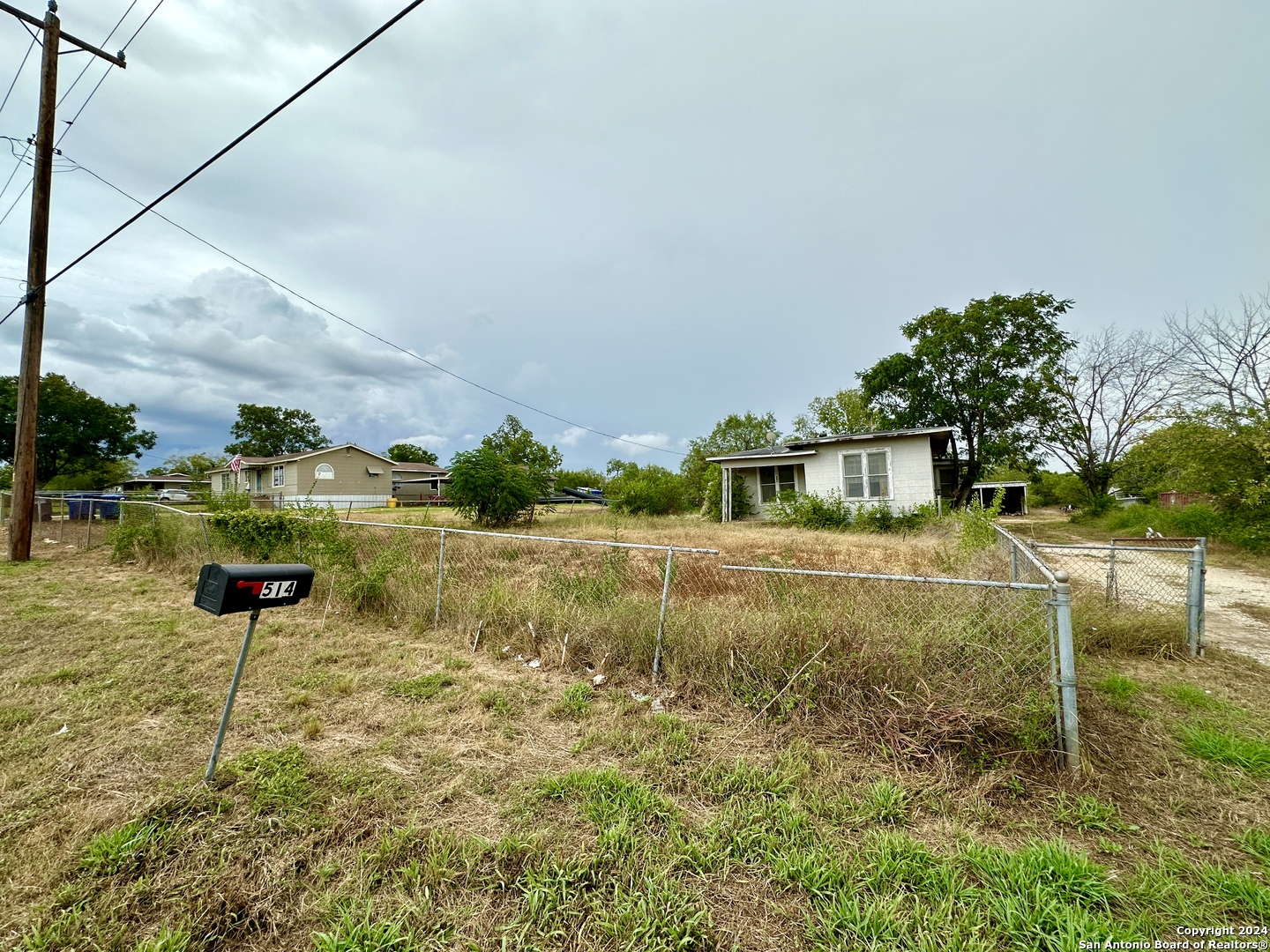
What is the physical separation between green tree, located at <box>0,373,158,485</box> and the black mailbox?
38.0m

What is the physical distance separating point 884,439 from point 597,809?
15.7 meters

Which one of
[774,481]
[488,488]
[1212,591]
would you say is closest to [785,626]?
[1212,591]

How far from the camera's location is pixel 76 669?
13.0 ft

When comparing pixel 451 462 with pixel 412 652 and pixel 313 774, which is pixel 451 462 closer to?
pixel 412 652

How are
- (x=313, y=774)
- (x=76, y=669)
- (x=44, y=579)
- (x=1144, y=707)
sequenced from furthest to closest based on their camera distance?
(x=44, y=579) < (x=76, y=669) < (x=1144, y=707) < (x=313, y=774)

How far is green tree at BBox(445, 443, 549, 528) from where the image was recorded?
48.2ft

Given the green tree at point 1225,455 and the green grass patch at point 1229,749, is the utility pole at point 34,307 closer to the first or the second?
the green grass patch at point 1229,749

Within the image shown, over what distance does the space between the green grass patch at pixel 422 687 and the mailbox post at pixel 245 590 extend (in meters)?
1.21

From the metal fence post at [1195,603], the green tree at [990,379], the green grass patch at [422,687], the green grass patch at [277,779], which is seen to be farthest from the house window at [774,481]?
the green grass patch at [277,779]

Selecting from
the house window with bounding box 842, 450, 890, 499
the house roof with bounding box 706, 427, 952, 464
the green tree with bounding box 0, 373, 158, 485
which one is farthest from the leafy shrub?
the green tree with bounding box 0, 373, 158, 485

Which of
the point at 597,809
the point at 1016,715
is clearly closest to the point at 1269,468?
the point at 1016,715

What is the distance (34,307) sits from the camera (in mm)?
8891

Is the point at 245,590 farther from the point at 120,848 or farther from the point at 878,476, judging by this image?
the point at 878,476

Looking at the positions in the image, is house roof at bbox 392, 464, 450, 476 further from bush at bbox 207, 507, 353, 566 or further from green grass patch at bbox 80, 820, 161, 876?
green grass patch at bbox 80, 820, 161, 876
